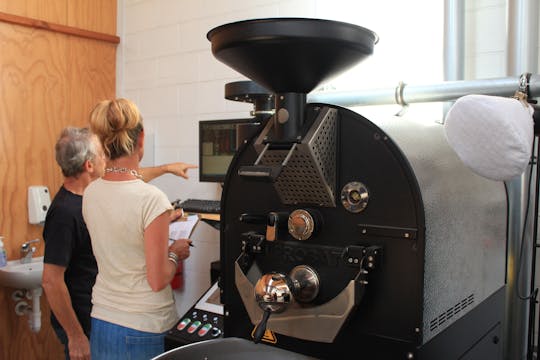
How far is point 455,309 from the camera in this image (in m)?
1.31

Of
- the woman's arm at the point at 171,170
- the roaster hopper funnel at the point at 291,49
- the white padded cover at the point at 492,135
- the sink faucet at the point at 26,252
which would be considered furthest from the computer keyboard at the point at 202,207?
the white padded cover at the point at 492,135

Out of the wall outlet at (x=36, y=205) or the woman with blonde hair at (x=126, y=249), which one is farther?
the wall outlet at (x=36, y=205)

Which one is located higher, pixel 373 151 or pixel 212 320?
pixel 373 151

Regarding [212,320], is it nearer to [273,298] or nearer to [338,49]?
[273,298]

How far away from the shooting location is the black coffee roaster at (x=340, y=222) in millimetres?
1164

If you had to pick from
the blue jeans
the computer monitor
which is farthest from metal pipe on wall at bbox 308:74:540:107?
the blue jeans

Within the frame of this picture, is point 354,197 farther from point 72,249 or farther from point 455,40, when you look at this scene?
point 72,249

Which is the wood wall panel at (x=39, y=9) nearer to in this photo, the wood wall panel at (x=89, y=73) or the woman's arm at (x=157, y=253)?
the wood wall panel at (x=89, y=73)

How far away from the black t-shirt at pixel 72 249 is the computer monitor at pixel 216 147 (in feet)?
2.42

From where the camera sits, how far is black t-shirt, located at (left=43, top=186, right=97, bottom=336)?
2357 millimetres

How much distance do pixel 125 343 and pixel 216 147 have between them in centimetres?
124

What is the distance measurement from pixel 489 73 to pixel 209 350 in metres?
1.48

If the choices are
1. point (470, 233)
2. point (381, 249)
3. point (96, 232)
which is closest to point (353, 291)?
point (381, 249)

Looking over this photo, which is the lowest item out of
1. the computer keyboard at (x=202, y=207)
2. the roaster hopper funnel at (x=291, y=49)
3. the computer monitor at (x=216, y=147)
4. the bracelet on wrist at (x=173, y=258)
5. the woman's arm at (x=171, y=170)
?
the bracelet on wrist at (x=173, y=258)
